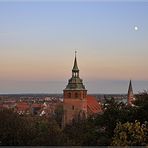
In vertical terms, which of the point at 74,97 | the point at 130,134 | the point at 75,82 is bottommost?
the point at 130,134

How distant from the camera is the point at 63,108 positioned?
60.0ft

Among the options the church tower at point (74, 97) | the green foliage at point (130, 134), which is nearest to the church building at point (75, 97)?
the church tower at point (74, 97)

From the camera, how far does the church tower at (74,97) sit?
57.2 feet

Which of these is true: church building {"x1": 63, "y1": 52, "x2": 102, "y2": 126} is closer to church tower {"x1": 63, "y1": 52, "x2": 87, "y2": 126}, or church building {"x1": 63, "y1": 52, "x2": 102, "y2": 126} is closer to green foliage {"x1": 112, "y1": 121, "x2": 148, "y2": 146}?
church tower {"x1": 63, "y1": 52, "x2": 87, "y2": 126}

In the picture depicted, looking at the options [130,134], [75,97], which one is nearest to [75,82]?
[75,97]

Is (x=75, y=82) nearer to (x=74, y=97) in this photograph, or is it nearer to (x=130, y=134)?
(x=74, y=97)

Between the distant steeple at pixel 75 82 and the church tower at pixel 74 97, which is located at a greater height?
the distant steeple at pixel 75 82

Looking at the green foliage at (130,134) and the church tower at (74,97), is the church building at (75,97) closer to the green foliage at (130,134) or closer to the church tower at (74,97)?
the church tower at (74,97)

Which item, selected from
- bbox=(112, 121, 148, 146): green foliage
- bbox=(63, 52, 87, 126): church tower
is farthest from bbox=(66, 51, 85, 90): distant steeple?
bbox=(112, 121, 148, 146): green foliage

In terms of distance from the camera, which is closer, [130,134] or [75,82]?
[130,134]

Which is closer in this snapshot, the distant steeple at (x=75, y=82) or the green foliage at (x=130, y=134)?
the green foliage at (x=130, y=134)

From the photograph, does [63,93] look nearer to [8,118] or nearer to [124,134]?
[8,118]

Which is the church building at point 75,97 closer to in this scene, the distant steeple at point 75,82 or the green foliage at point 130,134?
the distant steeple at point 75,82

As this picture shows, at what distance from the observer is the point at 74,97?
17750mm
